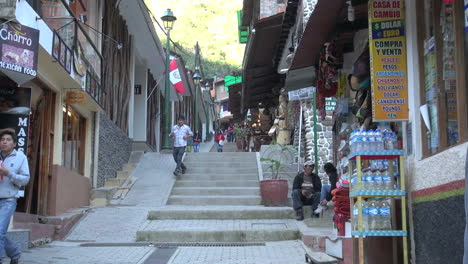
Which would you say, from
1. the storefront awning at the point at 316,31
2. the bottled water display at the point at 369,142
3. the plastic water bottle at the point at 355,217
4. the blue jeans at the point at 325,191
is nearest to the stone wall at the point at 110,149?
the blue jeans at the point at 325,191

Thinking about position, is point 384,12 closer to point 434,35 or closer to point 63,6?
point 434,35

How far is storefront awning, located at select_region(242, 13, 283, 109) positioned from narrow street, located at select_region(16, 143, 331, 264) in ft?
11.7

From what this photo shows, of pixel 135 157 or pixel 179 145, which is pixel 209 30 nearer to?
pixel 135 157

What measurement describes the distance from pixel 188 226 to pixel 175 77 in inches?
433

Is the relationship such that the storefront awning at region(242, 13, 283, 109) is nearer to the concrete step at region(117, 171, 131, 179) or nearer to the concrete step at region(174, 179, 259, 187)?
the concrete step at region(174, 179, 259, 187)

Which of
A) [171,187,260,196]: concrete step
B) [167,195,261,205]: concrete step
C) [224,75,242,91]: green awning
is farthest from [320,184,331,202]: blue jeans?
[224,75,242,91]: green awning

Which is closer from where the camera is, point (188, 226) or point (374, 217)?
point (374, 217)

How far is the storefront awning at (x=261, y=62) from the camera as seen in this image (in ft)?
51.9

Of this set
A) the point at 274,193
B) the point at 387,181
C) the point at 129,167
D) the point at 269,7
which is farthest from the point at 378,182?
the point at 269,7

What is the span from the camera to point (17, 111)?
846cm

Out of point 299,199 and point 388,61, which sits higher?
point 388,61

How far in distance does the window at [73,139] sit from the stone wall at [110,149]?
0.81 m

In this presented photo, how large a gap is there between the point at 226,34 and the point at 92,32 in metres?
52.8

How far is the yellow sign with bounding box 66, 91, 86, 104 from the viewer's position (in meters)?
11.5
